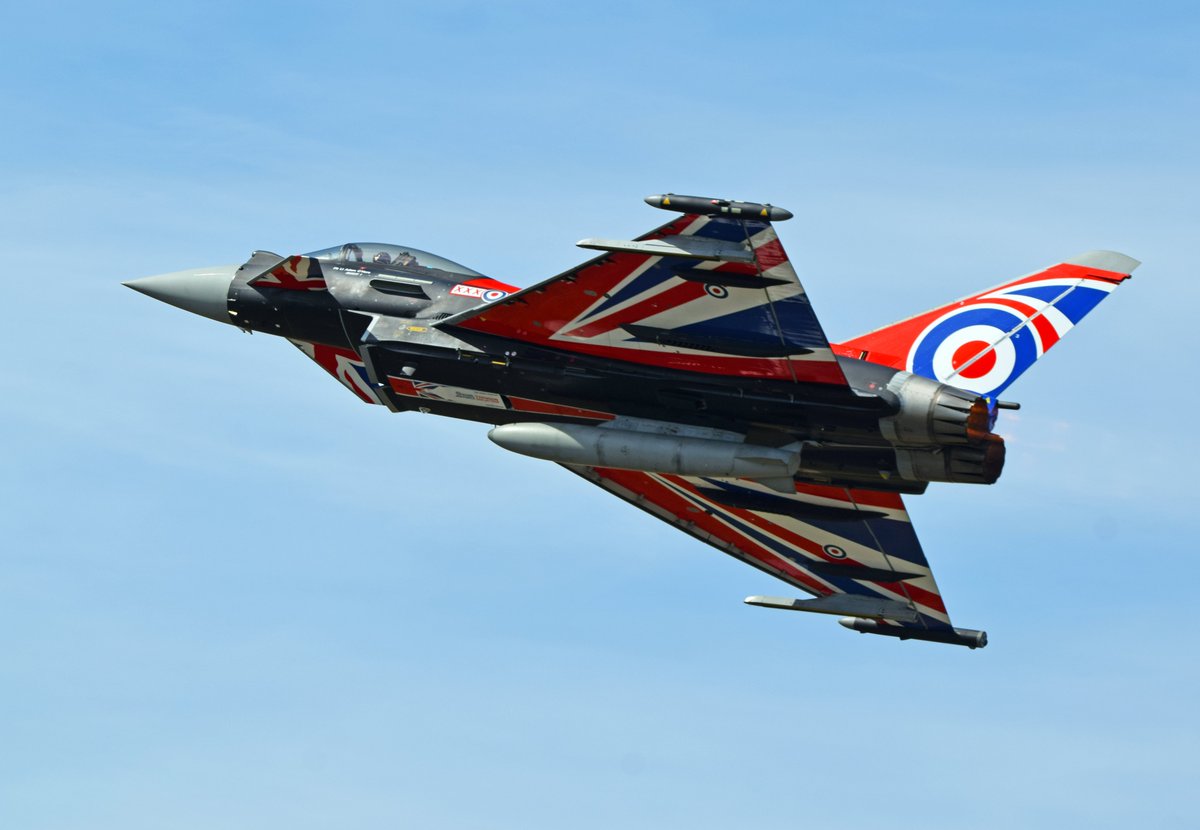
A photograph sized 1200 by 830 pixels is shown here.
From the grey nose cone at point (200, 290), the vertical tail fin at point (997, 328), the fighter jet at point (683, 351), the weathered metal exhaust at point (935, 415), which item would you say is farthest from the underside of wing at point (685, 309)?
the grey nose cone at point (200, 290)

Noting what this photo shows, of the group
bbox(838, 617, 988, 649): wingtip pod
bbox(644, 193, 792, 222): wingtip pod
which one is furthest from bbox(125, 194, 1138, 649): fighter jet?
bbox(838, 617, 988, 649): wingtip pod

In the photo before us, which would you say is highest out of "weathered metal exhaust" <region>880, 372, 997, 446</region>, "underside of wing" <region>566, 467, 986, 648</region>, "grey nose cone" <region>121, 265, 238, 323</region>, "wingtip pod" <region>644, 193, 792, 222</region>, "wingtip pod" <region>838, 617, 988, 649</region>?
"wingtip pod" <region>644, 193, 792, 222</region>

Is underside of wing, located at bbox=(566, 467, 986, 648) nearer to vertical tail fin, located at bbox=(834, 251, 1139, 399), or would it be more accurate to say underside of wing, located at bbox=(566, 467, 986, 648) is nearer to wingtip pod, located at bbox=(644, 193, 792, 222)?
vertical tail fin, located at bbox=(834, 251, 1139, 399)

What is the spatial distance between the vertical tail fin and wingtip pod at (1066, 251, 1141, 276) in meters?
0.02

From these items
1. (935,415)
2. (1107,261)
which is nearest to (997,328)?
(1107,261)

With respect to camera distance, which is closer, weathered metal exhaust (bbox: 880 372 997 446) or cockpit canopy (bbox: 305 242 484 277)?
weathered metal exhaust (bbox: 880 372 997 446)

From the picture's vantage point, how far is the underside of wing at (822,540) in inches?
1575

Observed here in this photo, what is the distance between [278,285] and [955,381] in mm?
12295

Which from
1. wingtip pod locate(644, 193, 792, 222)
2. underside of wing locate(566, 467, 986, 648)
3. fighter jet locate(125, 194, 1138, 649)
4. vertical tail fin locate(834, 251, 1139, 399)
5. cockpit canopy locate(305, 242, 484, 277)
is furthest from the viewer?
underside of wing locate(566, 467, 986, 648)

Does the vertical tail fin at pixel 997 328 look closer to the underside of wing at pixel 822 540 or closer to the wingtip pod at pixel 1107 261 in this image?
the wingtip pod at pixel 1107 261

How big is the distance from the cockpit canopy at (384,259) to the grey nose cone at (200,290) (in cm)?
181

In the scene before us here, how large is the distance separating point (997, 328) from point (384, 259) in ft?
36.3

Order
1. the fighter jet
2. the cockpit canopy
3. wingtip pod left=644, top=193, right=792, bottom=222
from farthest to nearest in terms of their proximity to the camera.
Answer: the cockpit canopy, the fighter jet, wingtip pod left=644, top=193, right=792, bottom=222

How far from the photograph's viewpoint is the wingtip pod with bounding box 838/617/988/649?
133 ft
